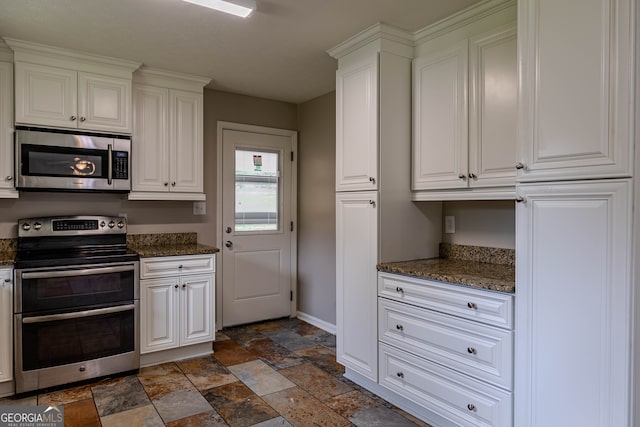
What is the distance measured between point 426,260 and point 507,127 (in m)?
1.04

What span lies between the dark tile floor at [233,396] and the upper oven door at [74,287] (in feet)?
1.89

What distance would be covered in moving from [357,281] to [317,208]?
1570 mm

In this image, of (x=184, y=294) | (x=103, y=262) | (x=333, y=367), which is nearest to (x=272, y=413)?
(x=333, y=367)

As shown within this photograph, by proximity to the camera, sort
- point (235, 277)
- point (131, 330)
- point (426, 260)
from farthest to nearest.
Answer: point (235, 277), point (131, 330), point (426, 260)

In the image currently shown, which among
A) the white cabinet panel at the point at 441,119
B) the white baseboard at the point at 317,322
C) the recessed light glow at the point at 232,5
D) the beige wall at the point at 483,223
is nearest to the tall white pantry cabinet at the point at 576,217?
the white cabinet panel at the point at 441,119

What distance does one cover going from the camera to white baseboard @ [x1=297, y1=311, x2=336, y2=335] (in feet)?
13.3

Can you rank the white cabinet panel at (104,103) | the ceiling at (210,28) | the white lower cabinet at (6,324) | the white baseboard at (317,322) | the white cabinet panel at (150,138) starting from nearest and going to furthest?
the ceiling at (210,28) < the white lower cabinet at (6,324) < the white cabinet panel at (104,103) < the white cabinet panel at (150,138) < the white baseboard at (317,322)

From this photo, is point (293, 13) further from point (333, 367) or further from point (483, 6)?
point (333, 367)

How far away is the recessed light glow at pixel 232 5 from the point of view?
2.19 meters

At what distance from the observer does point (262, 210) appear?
437cm

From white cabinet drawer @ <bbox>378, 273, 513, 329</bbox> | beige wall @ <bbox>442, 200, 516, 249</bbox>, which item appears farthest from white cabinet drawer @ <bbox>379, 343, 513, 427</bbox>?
beige wall @ <bbox>442, 200, 516, 249</bbox>

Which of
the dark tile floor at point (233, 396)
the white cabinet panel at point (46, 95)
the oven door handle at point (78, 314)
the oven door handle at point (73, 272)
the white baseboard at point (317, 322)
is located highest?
the white cabinet panel at point (46, 95)

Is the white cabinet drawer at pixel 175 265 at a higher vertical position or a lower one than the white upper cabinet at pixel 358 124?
lower

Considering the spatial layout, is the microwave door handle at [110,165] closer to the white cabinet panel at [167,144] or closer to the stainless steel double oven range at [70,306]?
the white cabinet panel at [167,144]
